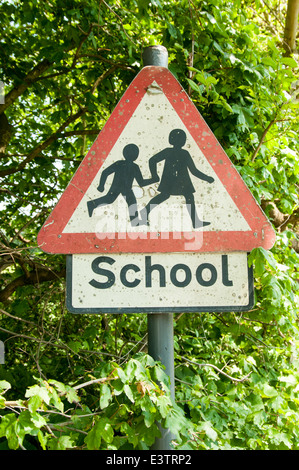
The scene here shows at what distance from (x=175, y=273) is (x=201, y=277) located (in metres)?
0.08

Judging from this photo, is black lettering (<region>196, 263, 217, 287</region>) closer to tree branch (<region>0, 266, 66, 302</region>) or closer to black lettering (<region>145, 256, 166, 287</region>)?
black lettering (<region>145, 256, 166, 287</region>)

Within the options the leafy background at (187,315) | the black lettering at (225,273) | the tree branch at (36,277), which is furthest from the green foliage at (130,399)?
→ the tree branch at (36,277)

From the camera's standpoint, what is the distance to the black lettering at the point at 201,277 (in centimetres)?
123

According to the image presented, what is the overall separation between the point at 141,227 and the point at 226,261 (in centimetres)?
27

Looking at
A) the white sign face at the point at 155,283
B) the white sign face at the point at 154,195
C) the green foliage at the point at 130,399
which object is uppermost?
the white sign face at the point at 154,195

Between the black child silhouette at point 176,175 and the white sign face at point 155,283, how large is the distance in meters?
0.12

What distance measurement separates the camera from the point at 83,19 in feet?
9.36

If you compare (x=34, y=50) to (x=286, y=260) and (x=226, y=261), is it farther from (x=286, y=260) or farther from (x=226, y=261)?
(x=226, y=261)

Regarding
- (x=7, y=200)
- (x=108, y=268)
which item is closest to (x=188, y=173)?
(x=108, y=268)

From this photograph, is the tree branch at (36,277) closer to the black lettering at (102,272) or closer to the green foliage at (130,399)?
the green foliage at (130,399)

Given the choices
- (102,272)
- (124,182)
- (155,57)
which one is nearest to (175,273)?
(102,272)

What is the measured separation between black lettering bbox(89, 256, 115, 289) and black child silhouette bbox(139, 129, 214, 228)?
0.48 ft

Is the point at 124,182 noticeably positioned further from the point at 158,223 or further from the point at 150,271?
the point at 150,271

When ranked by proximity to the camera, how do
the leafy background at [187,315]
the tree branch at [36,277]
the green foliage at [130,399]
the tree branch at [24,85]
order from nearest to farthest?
the green foliage at [130,399] → the leafy background at [187,315] → the tree branch at [36,277] → the tree branch at [24,85]
